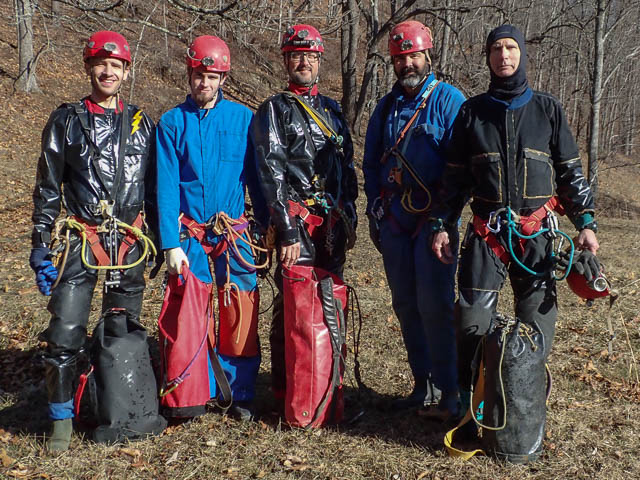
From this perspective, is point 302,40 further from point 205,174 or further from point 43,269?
point 43,269

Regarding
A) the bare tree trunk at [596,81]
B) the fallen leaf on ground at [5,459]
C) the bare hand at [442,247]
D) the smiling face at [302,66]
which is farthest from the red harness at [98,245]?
the bare tree trunk at [596,81]

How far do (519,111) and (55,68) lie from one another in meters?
20.6

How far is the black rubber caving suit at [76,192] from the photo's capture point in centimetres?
373

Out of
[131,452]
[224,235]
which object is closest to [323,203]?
[224,235]

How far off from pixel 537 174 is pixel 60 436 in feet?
10.6

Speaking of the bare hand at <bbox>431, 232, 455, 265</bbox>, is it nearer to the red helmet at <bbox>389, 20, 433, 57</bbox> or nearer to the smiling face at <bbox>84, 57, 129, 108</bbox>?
the red helmet at <bbox>389, 20, 433, 57</bbox>

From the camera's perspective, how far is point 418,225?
13.5ft

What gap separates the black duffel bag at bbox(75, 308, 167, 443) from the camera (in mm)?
3844

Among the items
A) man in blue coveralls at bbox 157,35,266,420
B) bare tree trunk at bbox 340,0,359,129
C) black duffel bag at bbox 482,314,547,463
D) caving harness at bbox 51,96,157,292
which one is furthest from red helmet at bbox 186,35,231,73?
bare tree trunk at bbox 340,0,359,129

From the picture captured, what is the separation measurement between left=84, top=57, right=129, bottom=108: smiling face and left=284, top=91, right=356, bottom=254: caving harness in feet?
3.48

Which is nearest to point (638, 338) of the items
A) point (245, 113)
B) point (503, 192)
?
point (503, 192)

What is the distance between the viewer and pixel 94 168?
3803 mm

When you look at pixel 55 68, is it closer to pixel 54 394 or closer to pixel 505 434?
pixel 54 394

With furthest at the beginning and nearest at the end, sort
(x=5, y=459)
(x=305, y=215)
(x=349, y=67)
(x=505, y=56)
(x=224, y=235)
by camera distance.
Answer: (x=349, y=67), (x=305, y=215), (x=224, y=235), (x=5, y=459), (x=505, y=56)
